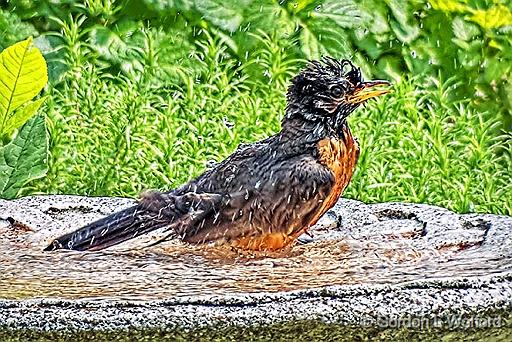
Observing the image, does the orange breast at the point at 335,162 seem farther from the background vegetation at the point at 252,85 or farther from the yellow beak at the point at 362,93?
the background vegetation at the point at 252,85

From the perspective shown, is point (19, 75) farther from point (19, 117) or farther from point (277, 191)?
point (277, 191)

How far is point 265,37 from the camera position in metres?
6.81

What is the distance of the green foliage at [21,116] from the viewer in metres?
4.68

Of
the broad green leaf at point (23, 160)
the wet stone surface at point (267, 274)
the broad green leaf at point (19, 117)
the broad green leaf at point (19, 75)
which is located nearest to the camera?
the wet stone surface at point (267, 274)

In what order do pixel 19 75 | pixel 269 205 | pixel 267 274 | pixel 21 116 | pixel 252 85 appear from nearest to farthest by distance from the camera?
pixel 267 274
pixel 269 205
pixel 19 75
pixel 21 116
pixel 252 85

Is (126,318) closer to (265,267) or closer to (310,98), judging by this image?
(265,267)

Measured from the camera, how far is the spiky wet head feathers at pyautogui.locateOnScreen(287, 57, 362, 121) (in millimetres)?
3559

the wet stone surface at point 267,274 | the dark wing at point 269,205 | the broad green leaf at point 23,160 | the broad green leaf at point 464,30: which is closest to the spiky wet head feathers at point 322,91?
the dark wing at point 269,205

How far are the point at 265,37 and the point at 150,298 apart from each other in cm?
406

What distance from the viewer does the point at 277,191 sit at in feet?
11.5

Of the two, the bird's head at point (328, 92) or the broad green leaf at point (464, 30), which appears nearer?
the bird's head at point (328, 92)

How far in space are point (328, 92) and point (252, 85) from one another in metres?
3.22

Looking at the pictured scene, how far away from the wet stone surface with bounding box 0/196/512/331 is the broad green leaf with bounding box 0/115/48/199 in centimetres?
111

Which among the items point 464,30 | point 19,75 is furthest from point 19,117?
point 464,30
